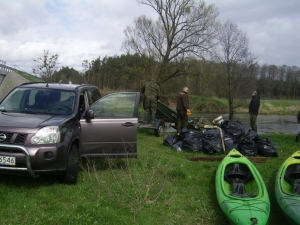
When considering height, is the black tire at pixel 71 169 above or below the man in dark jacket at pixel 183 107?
below

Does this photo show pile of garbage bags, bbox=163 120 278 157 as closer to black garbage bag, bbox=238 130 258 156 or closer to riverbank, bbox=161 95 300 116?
black garbage bag, bbox=238 130 258 156

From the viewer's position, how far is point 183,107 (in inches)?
437

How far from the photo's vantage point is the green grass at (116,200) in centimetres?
396

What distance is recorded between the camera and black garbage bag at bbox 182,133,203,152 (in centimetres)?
888

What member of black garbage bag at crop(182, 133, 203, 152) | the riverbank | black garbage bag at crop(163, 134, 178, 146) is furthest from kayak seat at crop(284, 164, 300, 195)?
the riverbank

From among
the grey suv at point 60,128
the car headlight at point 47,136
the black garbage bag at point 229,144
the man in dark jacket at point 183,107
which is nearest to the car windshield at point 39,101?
the grey suv at point 60,128

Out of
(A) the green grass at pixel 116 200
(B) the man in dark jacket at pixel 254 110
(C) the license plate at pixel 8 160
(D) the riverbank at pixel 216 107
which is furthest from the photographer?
(D) the riverbank at pixel 216 107

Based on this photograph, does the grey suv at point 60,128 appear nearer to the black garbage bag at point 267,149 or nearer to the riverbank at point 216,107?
the black garbage bag at point 267,149

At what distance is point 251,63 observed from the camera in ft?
96.8

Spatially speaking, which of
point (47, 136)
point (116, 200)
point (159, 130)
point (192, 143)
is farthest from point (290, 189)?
point (159, 130)

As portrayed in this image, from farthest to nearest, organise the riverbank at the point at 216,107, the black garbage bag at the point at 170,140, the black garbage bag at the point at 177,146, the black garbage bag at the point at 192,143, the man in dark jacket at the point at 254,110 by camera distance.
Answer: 1. the riverbank at the point at 216,107
2. the man in dark jacket at the point at 254,110
3. the black garbage bag at the point at 170,140
4. the black garbage bag at the point at 177,146
5. the black garbage bag at the point at 192,143

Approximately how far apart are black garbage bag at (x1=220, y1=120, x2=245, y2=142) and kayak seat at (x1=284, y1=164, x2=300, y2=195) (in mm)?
3015

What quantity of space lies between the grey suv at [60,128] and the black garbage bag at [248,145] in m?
4.08

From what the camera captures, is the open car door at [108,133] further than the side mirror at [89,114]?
Yes
